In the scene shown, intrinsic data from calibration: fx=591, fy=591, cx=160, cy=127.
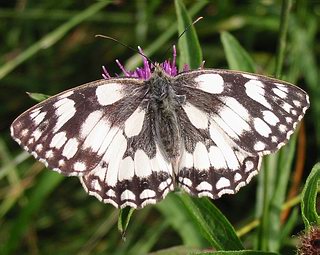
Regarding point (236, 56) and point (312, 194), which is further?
point (236, 56)

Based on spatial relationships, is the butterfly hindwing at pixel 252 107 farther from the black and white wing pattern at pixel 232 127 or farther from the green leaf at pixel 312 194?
the green leaf at pixel 312 194

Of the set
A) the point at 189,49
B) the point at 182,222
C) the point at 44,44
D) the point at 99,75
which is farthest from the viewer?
the point at 99,75

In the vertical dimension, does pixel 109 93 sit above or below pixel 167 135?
above

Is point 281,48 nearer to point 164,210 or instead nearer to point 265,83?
point 265,83

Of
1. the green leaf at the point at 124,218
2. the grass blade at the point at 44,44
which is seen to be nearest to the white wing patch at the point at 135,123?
the green leaf at the point at 124,218

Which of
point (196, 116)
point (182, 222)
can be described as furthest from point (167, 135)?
point (182, 222)

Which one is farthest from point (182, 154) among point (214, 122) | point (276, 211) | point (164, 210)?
point (164, 210)

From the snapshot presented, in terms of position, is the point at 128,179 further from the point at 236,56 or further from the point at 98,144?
the point at 236,56
